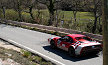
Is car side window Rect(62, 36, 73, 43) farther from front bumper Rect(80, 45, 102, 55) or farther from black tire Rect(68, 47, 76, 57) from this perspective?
front bumper Rect(80, 45, 102, 55)

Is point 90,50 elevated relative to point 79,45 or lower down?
lower down

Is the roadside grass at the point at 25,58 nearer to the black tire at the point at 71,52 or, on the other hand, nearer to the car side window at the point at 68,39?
the black tire at the point at 71,52

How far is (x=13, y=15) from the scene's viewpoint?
34.0 metres

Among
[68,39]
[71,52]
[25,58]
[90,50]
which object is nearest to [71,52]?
[71,52]

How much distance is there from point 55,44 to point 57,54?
1.09 meters

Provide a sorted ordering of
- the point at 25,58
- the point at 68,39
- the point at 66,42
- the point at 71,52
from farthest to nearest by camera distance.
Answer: the point at 68,39 → the point at 66,42 → the point at 71,52 → the point at 25,58

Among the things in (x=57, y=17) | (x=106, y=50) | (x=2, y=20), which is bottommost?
(x=2, y=20)

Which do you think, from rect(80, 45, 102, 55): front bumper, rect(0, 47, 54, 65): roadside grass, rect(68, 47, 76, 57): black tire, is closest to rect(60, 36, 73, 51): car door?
rect(68, 47, 76, 57): black tire

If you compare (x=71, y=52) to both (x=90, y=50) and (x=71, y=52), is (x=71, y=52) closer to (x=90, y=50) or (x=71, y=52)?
(x=71, y=52)

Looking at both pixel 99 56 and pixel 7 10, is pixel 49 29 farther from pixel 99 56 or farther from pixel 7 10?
pixel 7 10

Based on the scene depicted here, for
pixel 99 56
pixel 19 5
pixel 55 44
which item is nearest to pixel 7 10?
pixel 19 5

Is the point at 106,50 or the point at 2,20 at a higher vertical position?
the point at 106,50

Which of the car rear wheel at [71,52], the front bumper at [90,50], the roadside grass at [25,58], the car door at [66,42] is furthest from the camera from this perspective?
the car door at [66,42]

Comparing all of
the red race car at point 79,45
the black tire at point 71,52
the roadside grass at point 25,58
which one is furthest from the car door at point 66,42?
the roadside grass at point 25,58
